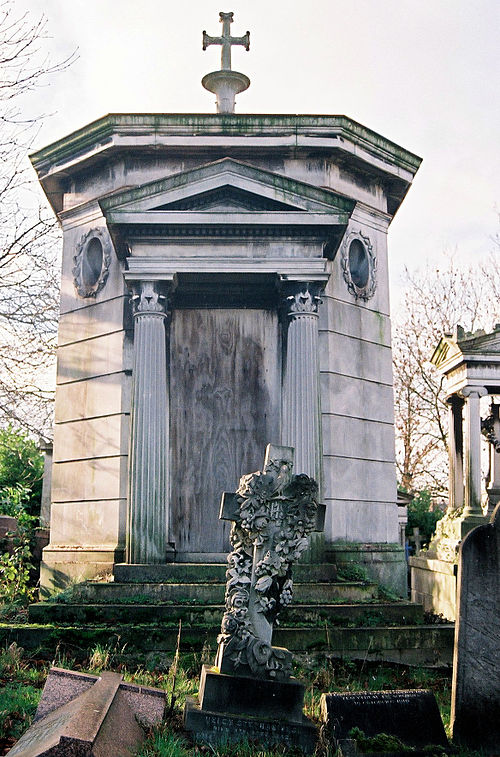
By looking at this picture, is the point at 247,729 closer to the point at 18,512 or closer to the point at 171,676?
the point at 171,676

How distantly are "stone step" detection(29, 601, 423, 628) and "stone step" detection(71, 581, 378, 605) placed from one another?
30cm

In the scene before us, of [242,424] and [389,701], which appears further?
[242,424]

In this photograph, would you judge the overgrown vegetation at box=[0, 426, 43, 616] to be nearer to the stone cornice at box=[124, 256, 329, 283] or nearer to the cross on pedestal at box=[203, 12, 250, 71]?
the stone cornice at box=[124, 256, 329, 283]

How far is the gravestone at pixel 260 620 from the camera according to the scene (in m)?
5.87

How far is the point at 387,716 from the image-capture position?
5.91m

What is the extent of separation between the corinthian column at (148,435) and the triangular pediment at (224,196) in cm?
104

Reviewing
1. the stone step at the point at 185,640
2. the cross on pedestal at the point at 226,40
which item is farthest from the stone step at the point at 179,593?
the cross on pedestal at the point at 226,40

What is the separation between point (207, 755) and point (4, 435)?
12603mm

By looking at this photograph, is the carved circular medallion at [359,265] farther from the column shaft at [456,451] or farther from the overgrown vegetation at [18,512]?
the overgrown vegetation at [18,512]

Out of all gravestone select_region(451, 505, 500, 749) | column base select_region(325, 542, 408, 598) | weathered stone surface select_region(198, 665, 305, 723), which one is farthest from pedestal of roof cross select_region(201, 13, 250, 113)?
weathered stone surface select_region(198, 665, 305, 723)

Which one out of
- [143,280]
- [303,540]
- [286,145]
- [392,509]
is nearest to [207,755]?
[303,540]

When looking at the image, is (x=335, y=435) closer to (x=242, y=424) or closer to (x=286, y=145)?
(x=242, y=424)

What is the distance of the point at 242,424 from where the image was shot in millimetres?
12289

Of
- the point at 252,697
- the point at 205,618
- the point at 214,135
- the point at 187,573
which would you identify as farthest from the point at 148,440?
the point at 214,135
